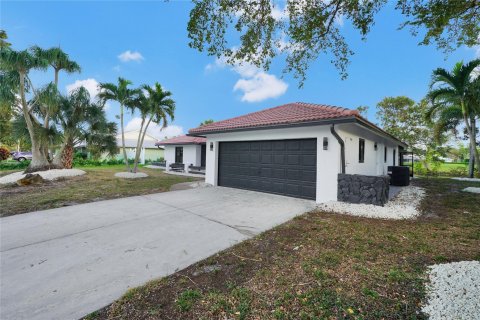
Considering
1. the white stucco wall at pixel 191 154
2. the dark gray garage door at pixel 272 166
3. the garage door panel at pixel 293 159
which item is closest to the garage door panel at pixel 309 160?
the dark gray garage door at pixel 272 166

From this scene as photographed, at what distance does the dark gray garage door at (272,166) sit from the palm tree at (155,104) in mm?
6364

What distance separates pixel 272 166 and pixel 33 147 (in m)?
15.1

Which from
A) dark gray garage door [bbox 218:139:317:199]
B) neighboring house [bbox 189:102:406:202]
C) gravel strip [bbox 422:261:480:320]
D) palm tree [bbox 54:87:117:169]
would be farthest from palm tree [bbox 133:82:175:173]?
gravel strip [bbox 422:261:480:320]

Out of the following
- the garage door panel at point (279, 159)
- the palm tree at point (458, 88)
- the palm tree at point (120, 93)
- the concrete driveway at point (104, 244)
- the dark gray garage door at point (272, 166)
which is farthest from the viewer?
the palm tree at point (120, 93)

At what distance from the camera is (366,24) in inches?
202

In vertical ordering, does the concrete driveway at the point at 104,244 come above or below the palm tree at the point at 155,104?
below

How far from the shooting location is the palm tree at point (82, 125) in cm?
1428

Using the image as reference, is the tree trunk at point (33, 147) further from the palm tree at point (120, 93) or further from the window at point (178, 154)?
the window at point (178, 154)

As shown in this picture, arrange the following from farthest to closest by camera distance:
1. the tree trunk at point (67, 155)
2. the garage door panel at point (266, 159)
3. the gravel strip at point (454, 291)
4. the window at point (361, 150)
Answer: the tree trunk at point (67, 155)
the window at point (361, 150)
the garage door panel at point (266, 159)
the gravel strip at point (454, 291)

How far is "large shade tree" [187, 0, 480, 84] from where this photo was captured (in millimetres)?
4918

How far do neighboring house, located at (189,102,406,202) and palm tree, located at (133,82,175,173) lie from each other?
15.7ft

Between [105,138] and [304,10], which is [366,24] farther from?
[105,138]

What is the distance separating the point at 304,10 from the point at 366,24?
5.00 ft

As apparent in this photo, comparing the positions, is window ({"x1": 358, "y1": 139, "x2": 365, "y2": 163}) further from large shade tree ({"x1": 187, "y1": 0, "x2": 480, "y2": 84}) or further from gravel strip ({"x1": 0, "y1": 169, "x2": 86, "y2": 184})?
gravel strip ({"x1": 0, "y1": 169, "x2": 86, "y2": 184})
